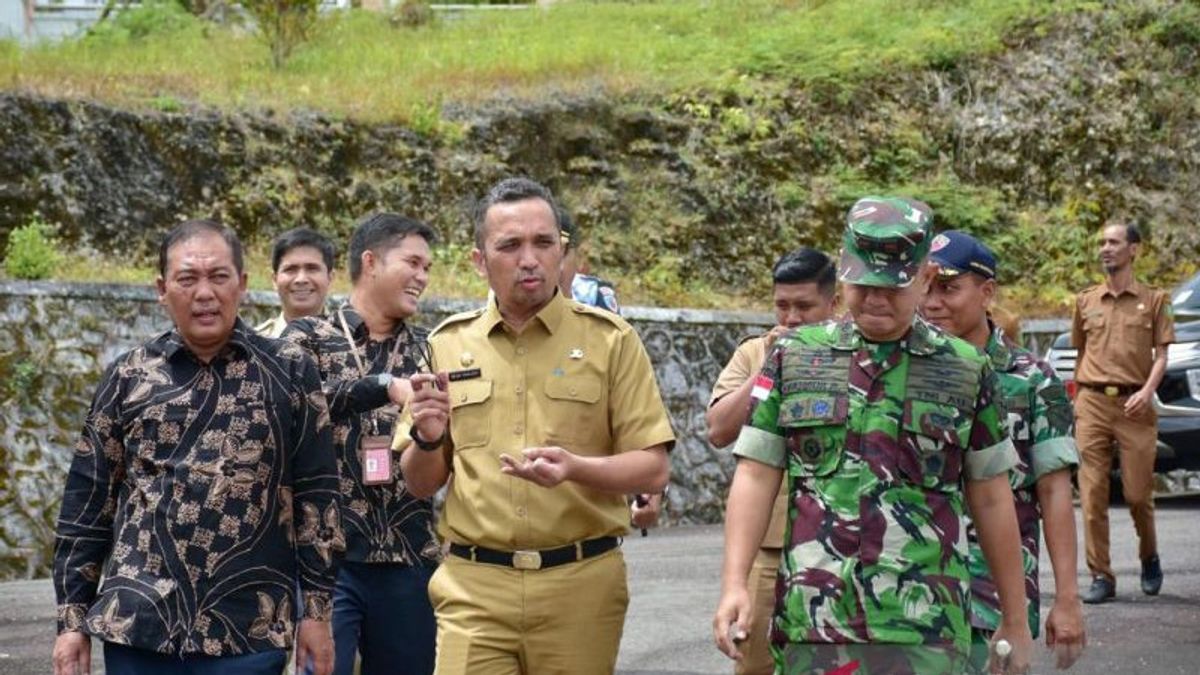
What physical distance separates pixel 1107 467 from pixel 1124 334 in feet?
2.97

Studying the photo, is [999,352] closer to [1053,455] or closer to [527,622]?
[1053,455]

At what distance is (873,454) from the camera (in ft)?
15.6

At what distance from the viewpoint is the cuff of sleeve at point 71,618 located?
Result: 529 cm

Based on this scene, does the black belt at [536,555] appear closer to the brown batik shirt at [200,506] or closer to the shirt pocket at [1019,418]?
the brown batik shirt at [200,506]

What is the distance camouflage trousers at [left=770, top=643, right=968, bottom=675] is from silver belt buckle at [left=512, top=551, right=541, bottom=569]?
90cm

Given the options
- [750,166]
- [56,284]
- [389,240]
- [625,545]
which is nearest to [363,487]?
[389,240]

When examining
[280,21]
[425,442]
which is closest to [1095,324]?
[425,442]

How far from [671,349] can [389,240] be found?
34.3 feet

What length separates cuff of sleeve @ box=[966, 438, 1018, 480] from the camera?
16.2 feet

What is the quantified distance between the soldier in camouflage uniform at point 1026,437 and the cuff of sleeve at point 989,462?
628mm

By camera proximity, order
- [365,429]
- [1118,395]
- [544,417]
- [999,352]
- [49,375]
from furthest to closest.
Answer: [49,375], [1118,395], [365,429], [999,352], [544,417]

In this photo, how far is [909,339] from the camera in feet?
16.0

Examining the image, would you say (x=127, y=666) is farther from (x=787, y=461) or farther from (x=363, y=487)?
(x=787, y=461)

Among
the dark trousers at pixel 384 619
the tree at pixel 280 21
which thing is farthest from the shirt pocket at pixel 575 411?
the tree at pixel 280 21
